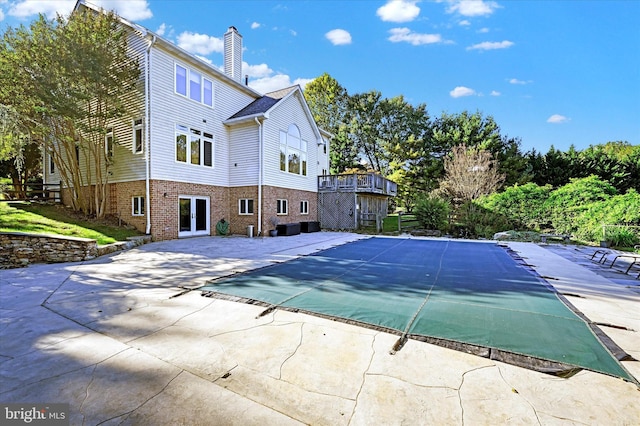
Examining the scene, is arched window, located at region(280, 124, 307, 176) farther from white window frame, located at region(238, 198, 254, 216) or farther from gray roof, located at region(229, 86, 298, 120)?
white window frame, located at region(238, 198, 254, 216)

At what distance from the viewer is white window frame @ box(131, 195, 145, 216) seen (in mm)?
11361

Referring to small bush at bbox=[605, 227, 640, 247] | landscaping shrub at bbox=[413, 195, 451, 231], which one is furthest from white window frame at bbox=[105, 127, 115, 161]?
small bush at bbox=[605, 227, 640, 247]

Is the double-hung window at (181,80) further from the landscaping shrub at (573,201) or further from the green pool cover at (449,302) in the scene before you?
the landscaping shrub at (573,201)

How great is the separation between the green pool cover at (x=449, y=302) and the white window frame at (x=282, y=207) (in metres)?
7.64

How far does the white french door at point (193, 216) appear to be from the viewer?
40.1 feet

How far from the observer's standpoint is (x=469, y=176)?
69.3 feet

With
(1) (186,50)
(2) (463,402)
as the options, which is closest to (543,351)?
(2) (463,402)

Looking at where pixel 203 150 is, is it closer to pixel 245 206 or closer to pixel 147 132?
pixel 147 132

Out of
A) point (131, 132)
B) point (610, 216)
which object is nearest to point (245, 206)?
point (131, 132)

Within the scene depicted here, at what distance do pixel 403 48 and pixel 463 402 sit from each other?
22106 millimetres

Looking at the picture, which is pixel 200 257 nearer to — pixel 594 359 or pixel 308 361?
pixel 308 361

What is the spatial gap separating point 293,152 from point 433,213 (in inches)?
337

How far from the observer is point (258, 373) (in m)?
2.44

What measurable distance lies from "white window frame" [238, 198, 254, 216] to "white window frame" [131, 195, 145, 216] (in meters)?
4.26
